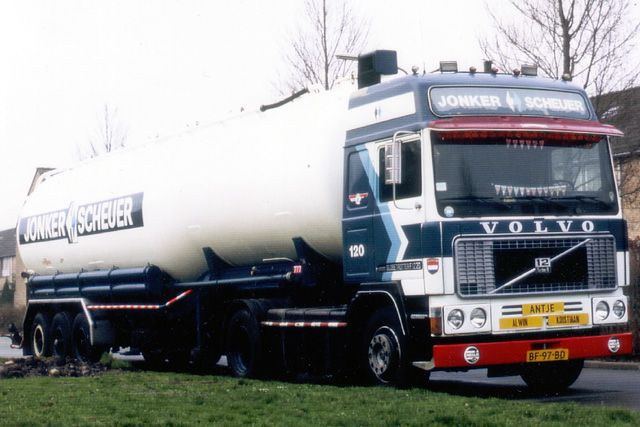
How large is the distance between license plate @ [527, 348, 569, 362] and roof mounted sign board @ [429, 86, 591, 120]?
2.77 metres

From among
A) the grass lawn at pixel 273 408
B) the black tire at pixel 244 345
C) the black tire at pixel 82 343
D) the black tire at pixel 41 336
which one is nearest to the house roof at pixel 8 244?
the black tire at pixel 41 336

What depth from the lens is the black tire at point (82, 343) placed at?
19.5 meters

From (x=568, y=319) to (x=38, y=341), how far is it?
45.4 ft

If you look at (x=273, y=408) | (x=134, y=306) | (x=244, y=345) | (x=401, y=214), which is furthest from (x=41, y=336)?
(x=273, y=408)

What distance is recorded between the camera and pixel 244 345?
49.4 ft

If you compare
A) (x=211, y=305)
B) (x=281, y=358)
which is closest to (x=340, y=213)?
(x=281, y=358)

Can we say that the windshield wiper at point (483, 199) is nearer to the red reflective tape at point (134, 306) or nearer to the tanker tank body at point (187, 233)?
the tanker tank body at point (187, 233)

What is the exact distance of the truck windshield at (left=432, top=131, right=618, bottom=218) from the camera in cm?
1139

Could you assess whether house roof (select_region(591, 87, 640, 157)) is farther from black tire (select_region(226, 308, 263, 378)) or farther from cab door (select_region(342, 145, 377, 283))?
black tire (select_region(226, 308, 263, 378))

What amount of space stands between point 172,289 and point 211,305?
4.80ft

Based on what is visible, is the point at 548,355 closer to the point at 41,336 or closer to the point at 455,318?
the point at 455,318

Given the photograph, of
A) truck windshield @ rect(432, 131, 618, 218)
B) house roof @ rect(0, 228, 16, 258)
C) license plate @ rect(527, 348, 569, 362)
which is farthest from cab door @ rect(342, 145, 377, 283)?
house roof @ rect(0, 228, 16, 258)

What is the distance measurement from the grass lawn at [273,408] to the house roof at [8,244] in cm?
7297

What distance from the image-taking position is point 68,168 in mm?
21781
